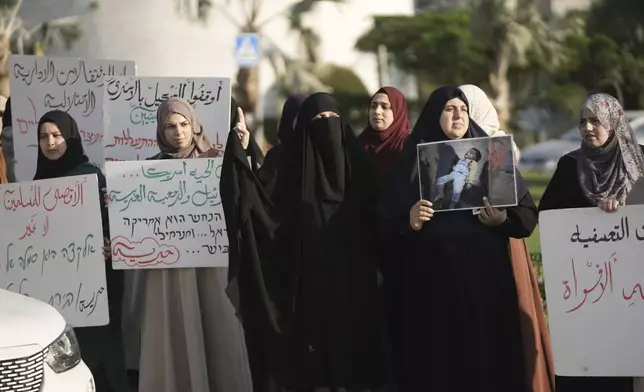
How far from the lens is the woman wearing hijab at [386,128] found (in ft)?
19.5

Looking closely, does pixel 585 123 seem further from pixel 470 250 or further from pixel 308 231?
pixel 308 231

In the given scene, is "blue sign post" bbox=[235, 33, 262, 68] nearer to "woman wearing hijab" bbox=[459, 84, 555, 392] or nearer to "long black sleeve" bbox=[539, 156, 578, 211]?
"woman wearing hijab" bbox=[459, 84, 555, 392]

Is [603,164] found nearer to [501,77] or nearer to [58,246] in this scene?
[58,246]

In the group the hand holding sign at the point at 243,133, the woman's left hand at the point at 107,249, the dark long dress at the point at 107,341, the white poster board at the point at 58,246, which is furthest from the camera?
the dark long dress at the point at 107,341

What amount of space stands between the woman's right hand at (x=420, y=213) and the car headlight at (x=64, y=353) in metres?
1.54

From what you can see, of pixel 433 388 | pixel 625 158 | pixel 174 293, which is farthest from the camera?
pixel 174 293

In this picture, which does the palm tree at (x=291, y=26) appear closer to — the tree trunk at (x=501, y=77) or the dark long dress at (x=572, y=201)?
the tree trunk at (x=501, y=77)

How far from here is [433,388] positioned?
5.07m

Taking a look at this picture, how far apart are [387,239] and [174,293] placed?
48.7 inches

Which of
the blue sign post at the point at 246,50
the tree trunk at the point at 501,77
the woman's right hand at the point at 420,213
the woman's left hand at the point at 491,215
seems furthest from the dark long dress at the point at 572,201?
the tree trunk at the point at 501,77

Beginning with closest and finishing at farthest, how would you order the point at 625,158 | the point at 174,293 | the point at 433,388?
the point at 625,158 < the point at 433,388 < the point at 174,293

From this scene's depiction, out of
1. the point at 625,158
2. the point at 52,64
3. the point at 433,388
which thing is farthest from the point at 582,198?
the point at 52,64

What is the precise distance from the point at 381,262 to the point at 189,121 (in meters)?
1.24

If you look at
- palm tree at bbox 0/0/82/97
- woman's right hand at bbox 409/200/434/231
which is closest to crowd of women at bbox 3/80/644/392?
woman's right hand at bbox 409/200/434/231
